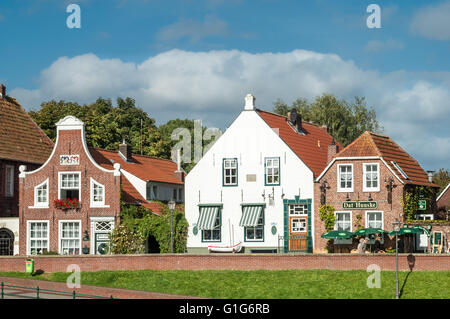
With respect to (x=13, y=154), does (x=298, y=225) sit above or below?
below

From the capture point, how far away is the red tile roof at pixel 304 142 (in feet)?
174

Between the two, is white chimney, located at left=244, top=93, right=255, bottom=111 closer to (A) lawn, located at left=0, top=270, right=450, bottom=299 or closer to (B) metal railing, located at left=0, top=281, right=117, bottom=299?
(A) lawn, located at left=0, top=270, right=450, bottom=299

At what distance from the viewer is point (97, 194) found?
5209cm

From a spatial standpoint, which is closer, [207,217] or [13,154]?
[207,217]

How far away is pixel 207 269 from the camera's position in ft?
148

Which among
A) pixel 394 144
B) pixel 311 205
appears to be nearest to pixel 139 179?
pixel 311 205

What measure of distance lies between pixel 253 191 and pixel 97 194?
31.0ft

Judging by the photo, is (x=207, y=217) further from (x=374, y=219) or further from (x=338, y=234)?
(x=374, y=219)

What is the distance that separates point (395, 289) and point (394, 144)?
15.2 metres

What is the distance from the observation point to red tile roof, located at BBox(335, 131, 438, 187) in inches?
1976

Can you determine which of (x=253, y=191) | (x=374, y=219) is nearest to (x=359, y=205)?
(x=374, y=219)

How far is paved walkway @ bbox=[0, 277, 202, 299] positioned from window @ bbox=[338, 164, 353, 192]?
43.7 ft

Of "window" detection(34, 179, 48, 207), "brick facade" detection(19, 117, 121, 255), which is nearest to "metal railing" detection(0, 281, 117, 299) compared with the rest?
"brick facade" detection(19, 117, 121, 255)
